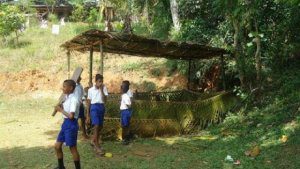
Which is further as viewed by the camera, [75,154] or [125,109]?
[125,109]

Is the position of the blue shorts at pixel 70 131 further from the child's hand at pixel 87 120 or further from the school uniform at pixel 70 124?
the child's hand at pixel 87 120

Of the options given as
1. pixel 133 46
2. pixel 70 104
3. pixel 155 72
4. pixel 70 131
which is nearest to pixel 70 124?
pixel 70 131

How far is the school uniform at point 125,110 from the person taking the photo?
8.62 m

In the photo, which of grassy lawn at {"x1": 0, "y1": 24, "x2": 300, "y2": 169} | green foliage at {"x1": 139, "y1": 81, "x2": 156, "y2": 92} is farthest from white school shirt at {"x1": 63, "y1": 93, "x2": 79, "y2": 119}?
green foliage at {"x1": 139, "y1": 81, "x2": 156, "y2": 92}

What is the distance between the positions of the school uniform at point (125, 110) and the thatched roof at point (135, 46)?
52.6 inches

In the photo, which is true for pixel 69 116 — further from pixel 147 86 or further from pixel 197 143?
pixel 147 86

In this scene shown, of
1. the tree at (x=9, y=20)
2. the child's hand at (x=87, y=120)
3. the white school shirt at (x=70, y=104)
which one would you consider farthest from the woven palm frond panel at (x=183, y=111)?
the tree at (x=9, y=20)

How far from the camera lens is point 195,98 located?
12.1 m

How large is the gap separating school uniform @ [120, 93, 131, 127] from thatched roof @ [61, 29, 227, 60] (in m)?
1.34

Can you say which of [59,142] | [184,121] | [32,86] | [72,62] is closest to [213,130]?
[184,121]

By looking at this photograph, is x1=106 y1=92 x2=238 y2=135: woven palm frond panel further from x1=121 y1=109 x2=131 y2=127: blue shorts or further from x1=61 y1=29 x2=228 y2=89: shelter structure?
x1=61 y1=29 x2=228 y2=89: shelter structure

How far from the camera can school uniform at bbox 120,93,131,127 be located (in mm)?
8625

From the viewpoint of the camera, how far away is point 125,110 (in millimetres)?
8664

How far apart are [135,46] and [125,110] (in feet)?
7.45
